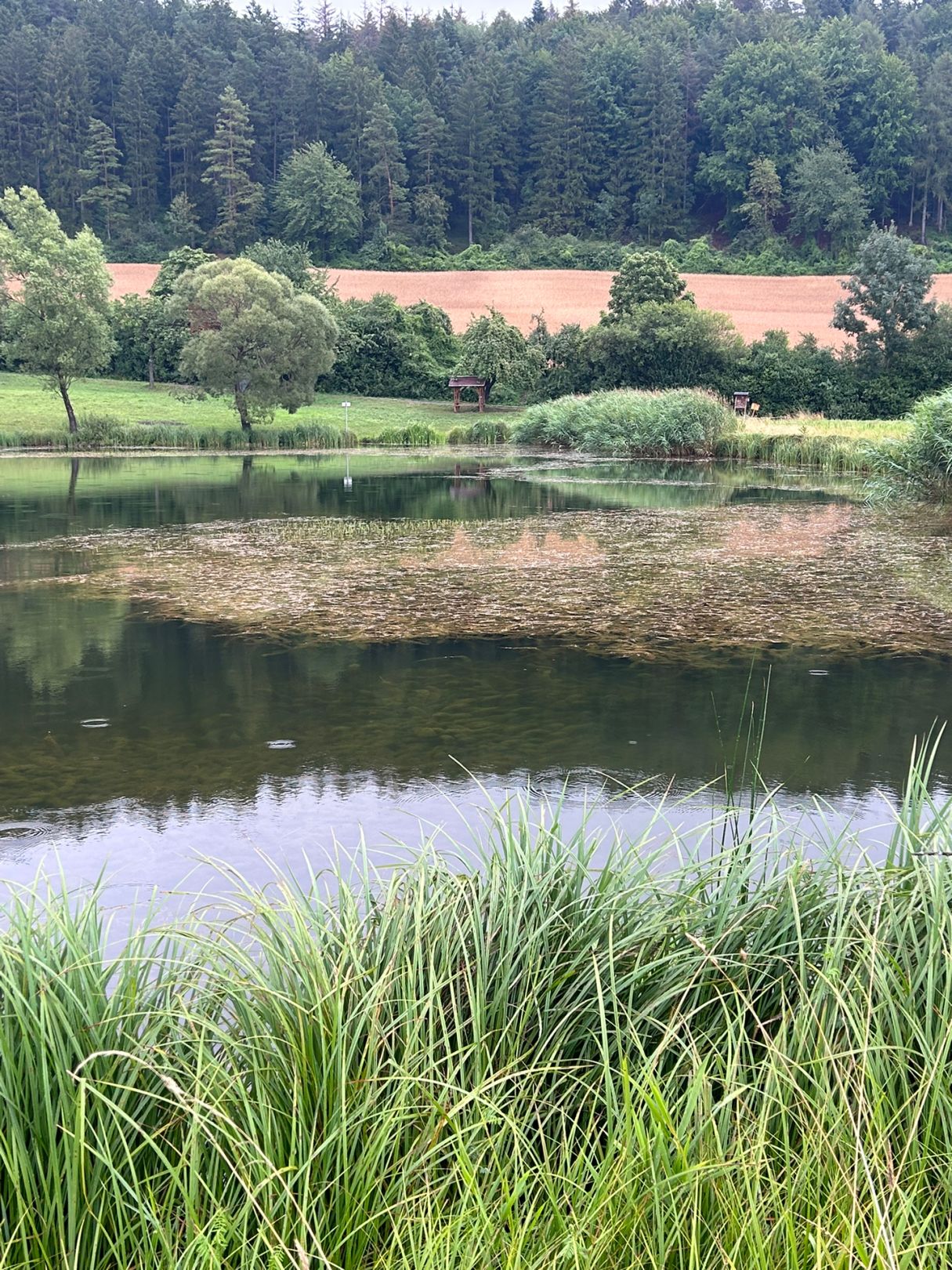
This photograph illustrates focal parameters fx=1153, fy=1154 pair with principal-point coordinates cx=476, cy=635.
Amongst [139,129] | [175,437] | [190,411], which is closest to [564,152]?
[139,129]

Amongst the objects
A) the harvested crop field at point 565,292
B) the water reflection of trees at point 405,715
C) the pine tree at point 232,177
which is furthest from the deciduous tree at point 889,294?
the pine tree at point 232,177

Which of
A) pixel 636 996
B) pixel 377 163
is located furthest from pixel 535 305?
pixel 636 996

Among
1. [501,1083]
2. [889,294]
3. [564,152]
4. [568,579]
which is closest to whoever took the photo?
[501,1083]

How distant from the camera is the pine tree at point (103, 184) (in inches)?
2921

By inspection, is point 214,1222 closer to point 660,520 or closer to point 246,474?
point 660,520

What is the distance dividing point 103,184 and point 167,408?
4730 centimetres

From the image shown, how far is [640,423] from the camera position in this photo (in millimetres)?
28766

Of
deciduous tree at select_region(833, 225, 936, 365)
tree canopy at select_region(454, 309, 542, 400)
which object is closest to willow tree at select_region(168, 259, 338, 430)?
tree canopy at select_region(454, 309, 542, 400)

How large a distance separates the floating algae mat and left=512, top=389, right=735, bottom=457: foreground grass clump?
12276mm

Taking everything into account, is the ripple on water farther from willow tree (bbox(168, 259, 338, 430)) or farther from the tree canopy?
the tree canopy

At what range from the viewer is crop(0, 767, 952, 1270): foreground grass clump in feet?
6.41

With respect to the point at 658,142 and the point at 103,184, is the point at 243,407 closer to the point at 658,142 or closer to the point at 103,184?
the point at 103,184

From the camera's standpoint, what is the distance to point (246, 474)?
2453cm

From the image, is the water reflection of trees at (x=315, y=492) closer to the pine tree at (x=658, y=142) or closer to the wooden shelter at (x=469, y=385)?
the wooden shelter at (x=469, y=385)
